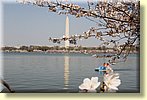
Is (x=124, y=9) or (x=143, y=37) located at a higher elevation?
(x=124, y=9)

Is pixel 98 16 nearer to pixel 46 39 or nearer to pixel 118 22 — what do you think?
pixel 118 22

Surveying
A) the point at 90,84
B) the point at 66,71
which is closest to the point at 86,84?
the point at 90,84

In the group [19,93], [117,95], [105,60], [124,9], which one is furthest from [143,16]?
[19,93]

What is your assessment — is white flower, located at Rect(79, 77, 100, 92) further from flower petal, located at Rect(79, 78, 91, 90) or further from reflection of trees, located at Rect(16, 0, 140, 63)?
reflection of trees, located at Rect(16, 0, 140, 63)

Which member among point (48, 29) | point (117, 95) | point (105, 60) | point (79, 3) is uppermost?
point (79, 3)

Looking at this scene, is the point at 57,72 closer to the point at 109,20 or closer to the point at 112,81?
the point at 112,81

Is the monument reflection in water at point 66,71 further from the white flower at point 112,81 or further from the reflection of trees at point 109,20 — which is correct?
the white flower at point 112,81

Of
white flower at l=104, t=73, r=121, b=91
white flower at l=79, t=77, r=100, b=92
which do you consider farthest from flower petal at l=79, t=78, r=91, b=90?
white flower at l=104, t=73, r=121, b=91

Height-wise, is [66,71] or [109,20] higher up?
[109,20]
